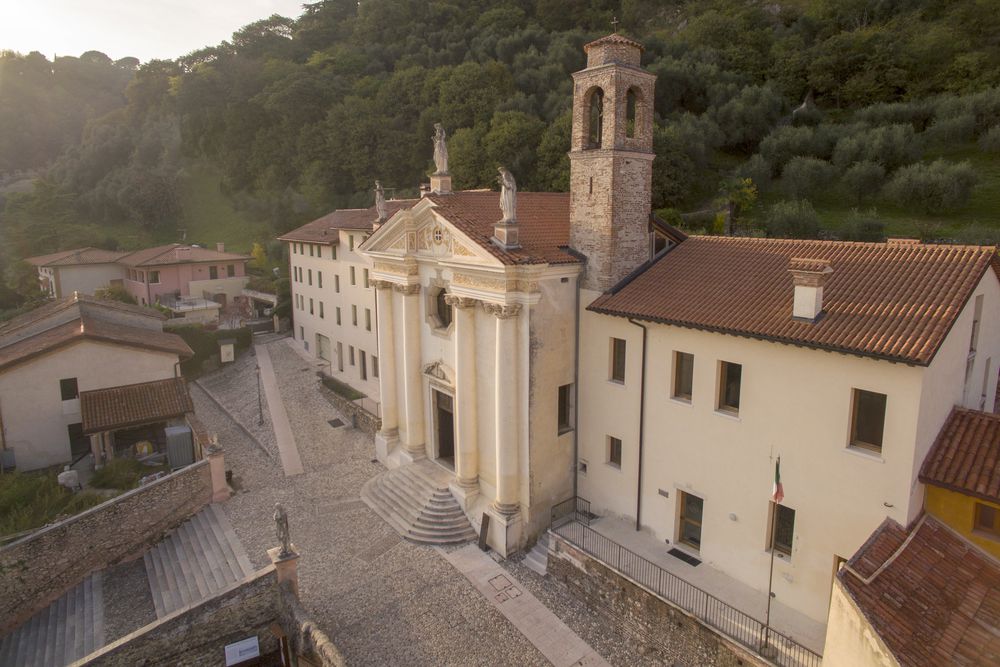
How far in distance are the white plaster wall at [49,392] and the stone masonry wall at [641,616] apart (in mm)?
20364

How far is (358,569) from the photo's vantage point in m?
16.7

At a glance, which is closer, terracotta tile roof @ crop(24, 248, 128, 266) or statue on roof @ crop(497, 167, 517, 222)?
statue on roof @ crop(497, 167, 517, 222)

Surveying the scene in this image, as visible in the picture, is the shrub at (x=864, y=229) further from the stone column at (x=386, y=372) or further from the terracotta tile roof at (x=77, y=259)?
the terracotta tile roof at (x=77, y=259)

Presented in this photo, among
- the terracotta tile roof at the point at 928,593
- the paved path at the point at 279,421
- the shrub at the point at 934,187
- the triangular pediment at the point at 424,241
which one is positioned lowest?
the paved path at the point at 279,421

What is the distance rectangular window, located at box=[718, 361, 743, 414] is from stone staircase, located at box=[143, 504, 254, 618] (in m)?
14.0

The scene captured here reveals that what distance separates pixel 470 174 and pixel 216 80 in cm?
5186

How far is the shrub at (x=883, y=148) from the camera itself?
38.8 metres

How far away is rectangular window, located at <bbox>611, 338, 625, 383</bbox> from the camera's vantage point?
16.5m

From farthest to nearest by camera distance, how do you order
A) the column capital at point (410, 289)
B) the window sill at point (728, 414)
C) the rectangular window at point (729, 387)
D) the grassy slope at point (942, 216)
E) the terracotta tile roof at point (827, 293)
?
1. the grassy slope at point (942, 216)
2. the column capital at point (410, 289)
3. the rectangular window at point (729, 387)
4. the window sill at point (728, 414)
5. the terracotta tile roof at point (827, 293)

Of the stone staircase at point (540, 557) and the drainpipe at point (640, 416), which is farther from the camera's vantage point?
the stone staircase at point (540, 557)

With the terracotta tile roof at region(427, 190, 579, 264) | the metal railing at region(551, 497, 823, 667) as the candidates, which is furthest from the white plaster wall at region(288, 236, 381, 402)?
the metal railing at region(551, 497, 823, 667)

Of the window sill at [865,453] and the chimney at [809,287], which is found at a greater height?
the chimney at [809,287]

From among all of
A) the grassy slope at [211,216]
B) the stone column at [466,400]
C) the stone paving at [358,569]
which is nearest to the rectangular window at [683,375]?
the stone column at [466,400]

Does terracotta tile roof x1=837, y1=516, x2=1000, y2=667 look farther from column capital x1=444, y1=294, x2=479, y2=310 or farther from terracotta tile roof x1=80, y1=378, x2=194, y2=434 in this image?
terracotta tile roof x1=80, y1=378, x2=194, y2=434
